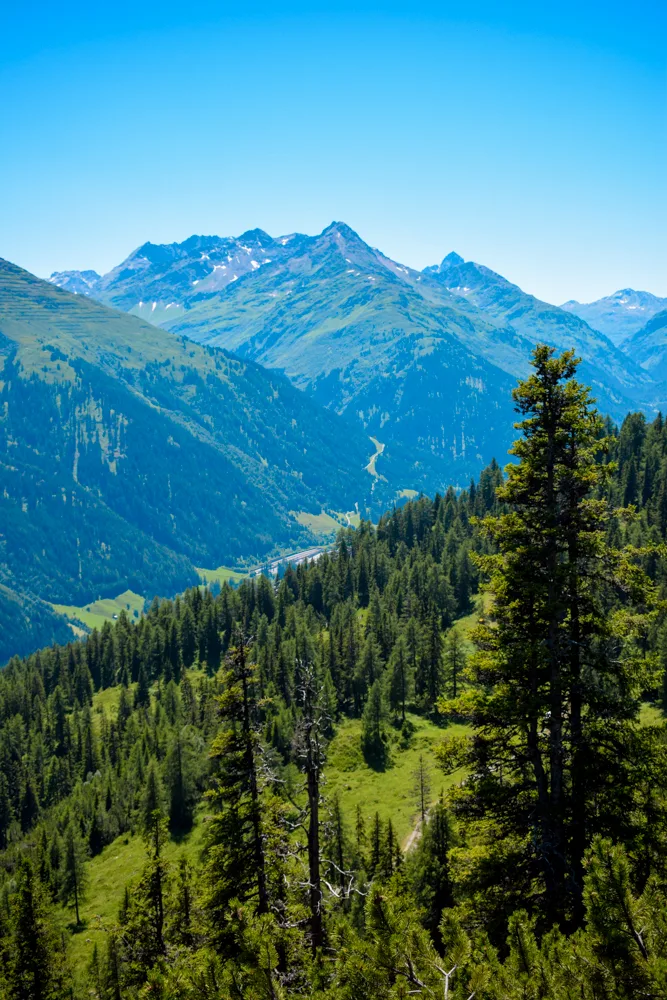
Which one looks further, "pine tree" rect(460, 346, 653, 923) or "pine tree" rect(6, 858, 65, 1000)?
"pine tree" rect(6, 858, 65, 1000)

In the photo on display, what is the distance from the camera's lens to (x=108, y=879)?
9462cm

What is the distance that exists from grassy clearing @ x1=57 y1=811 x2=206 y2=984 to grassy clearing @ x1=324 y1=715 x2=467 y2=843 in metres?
21.3

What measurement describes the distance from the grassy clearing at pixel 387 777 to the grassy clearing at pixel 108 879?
69.9 ft

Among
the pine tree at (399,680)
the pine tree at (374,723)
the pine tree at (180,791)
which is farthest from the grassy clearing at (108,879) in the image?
the pine tree at (399,680)

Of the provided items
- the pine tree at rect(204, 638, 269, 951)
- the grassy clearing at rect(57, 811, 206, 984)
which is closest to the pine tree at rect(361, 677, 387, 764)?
the grassy clearing at rect(57, 811, 206, 984)

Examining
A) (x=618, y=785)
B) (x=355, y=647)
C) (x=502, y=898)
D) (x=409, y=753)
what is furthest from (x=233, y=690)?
(x=355, y=647)

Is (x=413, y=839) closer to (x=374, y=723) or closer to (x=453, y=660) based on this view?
(x=374, y=723)

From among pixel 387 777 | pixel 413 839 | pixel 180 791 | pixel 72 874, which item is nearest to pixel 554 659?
pixel 413 839

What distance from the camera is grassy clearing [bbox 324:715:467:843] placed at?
3145 inches

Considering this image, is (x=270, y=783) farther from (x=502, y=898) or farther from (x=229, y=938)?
(x=502, y=898)

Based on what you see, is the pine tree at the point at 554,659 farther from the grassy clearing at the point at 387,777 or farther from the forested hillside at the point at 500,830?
the grassy clearing at the point at 387,777

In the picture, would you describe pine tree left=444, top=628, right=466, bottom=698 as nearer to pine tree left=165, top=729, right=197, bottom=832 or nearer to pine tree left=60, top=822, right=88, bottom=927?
pine tree left=165, top=729, right=197, bottom=832

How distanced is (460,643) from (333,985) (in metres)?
114

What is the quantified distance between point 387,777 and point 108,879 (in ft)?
150
